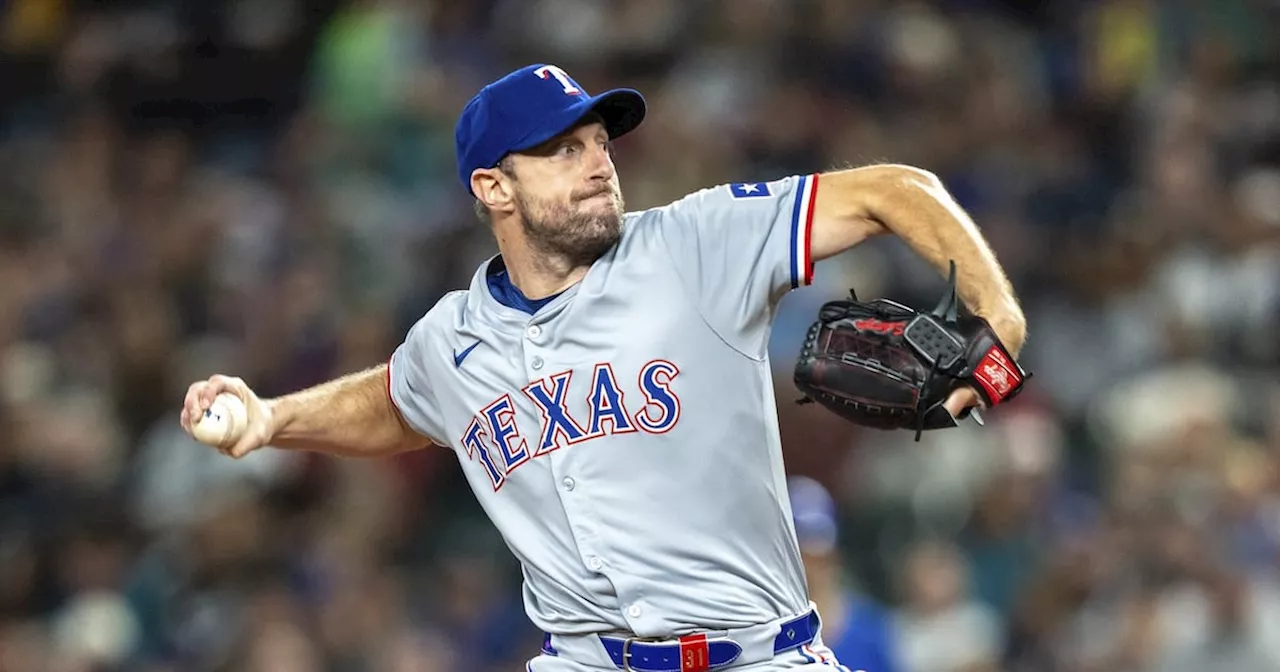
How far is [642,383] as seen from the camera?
12.3 ft

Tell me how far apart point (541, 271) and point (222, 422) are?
0.78m

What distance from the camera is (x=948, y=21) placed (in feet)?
31.7

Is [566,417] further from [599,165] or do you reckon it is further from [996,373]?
[996,373]

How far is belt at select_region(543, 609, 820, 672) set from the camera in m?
3.73

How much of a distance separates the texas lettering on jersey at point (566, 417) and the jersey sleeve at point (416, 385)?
213mm

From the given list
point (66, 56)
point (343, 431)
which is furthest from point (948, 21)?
point (343, 431)

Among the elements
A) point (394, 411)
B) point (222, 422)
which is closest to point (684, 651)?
point (394, 411)

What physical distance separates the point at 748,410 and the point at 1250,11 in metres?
6.53

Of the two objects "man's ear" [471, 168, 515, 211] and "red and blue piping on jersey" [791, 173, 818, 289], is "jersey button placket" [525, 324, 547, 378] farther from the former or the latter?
"red and blue piping on jersey" [791, 173, 818, 289]

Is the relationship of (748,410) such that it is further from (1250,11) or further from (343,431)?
(1250,11)

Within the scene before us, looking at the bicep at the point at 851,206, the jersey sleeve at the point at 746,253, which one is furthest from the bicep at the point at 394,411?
the bicep at the point at 851,206

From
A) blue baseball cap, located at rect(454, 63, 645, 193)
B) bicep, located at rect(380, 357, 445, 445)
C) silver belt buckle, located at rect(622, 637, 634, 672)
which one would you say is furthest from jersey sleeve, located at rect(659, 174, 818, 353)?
bicep, located at rect(380, 357, 445, 445)

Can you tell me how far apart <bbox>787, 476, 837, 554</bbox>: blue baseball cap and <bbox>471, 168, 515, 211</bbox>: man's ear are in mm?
2006

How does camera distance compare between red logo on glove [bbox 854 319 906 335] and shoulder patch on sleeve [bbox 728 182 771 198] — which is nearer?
red logo on glove [bbox 854 319 906 335]
